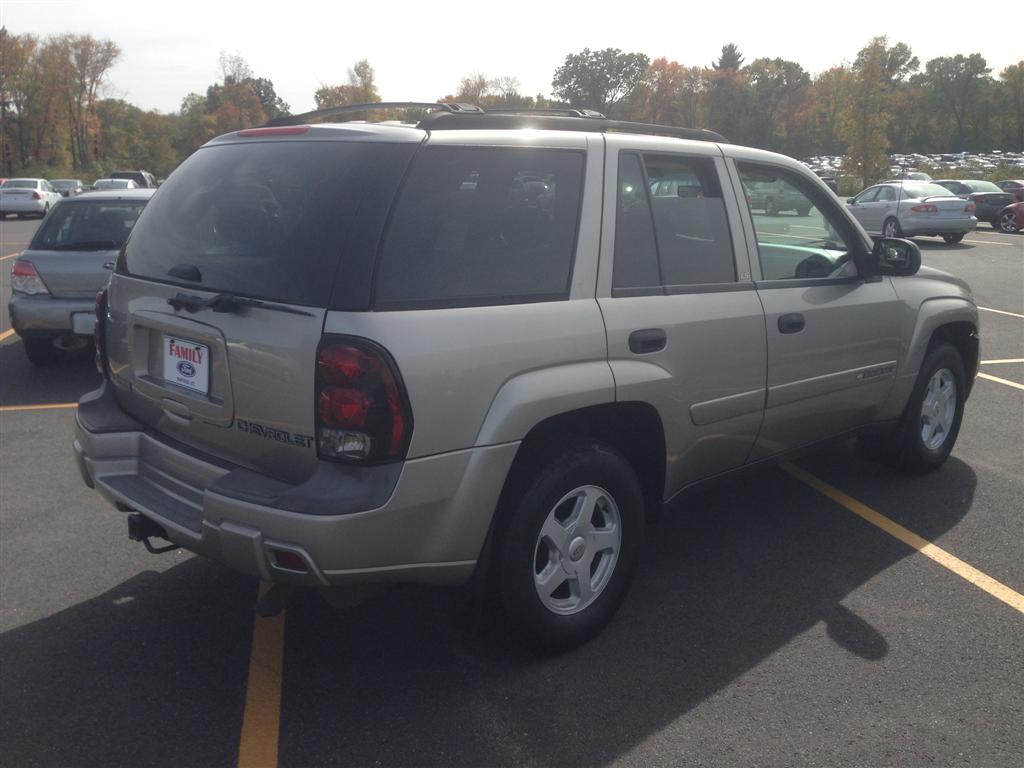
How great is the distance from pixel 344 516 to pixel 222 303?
843mm

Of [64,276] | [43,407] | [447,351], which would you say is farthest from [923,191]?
[447,351]

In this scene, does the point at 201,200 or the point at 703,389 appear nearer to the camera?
the point at 201,200

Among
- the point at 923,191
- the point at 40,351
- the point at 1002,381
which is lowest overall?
the point at 40,351

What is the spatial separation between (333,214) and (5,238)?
27185 millimetres

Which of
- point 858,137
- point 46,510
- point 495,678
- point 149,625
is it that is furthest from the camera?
point 858,137

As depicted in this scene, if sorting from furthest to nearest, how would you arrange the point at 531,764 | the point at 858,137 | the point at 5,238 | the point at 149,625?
1. the point at 858,137
2. the point at 5,238
3. the point at 149,625
4. the point at 531,764

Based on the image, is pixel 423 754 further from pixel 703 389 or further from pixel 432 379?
pixel 703 389

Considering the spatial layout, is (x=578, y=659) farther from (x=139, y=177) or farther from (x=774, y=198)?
(x=139, y=177)

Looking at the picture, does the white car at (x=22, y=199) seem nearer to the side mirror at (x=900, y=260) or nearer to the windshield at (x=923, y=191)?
the windshield at (x=923, y=191)

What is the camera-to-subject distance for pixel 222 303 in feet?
10.3

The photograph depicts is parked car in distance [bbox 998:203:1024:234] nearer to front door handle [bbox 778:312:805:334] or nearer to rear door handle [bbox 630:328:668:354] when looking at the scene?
front door handle [bbox 778:312:805:334]

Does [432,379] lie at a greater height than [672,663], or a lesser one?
greater

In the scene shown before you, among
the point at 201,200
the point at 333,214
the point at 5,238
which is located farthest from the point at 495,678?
the point at 5,238

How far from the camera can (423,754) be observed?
119 inches
